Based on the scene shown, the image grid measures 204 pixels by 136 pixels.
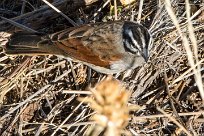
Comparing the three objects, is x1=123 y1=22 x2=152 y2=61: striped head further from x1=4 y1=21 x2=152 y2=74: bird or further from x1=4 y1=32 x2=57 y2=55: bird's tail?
x1=4 y1=32 x2=57 y2=55: bird's tail

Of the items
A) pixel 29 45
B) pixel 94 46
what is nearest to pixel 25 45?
pixel 29 45

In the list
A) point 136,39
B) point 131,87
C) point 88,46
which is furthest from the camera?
point 88,46

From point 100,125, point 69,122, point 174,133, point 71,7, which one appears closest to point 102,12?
point 71,7

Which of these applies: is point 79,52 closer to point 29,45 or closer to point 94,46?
point 94,46

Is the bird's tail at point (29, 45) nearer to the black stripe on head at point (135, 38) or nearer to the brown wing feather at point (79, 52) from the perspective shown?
the brown wing feather at point (79, 52)

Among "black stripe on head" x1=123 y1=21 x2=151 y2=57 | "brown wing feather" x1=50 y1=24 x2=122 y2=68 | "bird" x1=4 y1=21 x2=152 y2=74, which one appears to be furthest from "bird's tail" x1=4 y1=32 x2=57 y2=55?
"black stripe on head" x1=123 y1=21 x2=151 y2=57

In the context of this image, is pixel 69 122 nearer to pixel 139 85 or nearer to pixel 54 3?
pixel 139 85

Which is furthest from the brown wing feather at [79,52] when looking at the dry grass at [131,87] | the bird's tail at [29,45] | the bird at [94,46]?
the dry grass at [131,87]
